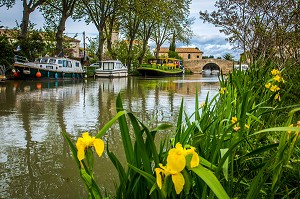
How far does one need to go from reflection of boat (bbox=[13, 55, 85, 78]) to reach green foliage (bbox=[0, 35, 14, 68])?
42cm

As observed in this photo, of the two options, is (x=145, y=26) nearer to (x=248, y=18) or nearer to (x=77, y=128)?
(x=248, y=18)

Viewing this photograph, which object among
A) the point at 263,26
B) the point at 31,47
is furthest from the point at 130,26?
the point at 263,26

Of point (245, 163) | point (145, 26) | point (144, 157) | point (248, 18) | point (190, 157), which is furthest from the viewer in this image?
point (145, 26)

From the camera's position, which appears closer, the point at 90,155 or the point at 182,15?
the point at 90,155

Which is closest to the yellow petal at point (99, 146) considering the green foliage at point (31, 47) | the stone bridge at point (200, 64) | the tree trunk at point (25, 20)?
the green foliage at point (31, 47)

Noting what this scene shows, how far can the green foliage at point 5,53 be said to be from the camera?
1741 centimetres

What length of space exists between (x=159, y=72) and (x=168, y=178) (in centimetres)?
3327

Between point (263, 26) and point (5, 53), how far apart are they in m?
13.9

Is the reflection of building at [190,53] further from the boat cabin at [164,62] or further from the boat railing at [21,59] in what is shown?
the boat railing at [21,59]

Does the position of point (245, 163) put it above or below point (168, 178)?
below

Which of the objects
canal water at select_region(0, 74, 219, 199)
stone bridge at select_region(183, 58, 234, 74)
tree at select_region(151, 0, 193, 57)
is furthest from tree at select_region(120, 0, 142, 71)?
→ canal water at select_region(0, 74, 219, 199)

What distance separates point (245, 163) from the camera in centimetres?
181

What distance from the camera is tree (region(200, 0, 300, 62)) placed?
8797 mm

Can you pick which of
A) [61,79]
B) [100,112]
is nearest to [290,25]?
[100,112]
